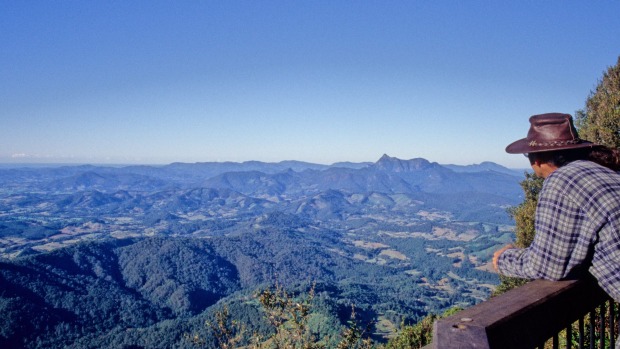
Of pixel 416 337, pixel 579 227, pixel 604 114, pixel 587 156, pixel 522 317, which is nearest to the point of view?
pixel 522 317

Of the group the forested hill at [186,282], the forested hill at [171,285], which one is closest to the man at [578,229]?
the forested hill at [186,282]

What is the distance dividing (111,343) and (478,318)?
95784 millimetres

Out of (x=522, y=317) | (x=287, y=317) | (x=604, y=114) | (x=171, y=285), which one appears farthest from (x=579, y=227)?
(x=171, y=285)

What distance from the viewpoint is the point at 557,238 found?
1.85m

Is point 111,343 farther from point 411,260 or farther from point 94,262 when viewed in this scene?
point 411,260

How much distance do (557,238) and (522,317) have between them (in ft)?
1.98

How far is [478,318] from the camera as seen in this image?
51.3 inches

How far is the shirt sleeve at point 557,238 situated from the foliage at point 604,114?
1065 centimetres

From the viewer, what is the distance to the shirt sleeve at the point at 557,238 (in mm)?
1807

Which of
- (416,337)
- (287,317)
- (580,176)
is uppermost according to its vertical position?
(580,176)

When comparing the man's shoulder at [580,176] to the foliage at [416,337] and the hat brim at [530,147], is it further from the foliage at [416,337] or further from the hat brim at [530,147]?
the foliage at [416,337]

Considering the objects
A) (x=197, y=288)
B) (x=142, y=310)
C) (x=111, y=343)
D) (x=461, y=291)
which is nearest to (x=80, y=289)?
(x=142, y=310)

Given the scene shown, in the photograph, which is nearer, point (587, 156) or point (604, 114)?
point (587, 156)

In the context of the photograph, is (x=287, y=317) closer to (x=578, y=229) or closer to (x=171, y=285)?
(x=578, y=229)
